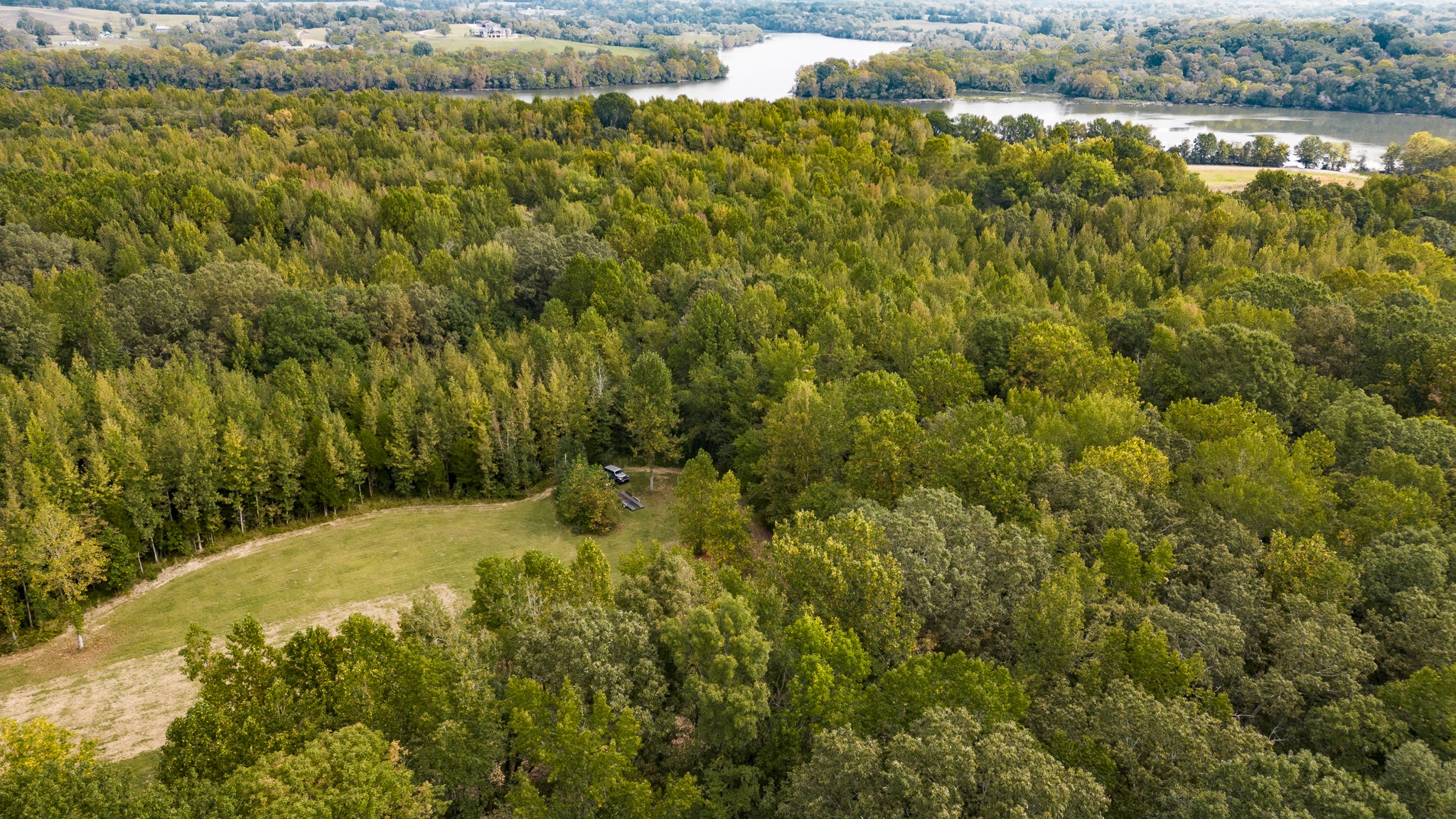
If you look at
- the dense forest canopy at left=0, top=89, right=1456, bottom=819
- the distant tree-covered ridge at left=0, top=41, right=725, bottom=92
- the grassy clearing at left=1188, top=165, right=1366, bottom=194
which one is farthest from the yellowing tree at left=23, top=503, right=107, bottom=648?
the distant tree-covered ridge at left=0, top=41, right=725, bottom=92

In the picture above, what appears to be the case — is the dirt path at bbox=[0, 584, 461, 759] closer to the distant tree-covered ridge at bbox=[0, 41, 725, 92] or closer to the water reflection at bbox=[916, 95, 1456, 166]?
the water reflection at bbox=[916, 95, 1456, 166]

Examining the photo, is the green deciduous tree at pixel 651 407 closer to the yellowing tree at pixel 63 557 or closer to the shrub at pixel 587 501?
the shrub at pixel 587 501

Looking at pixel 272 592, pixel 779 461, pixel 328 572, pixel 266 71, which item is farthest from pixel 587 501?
pixel 266 71

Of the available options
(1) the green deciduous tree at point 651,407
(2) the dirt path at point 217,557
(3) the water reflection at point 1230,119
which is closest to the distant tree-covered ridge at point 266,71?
(3) the water reflection at point 1230,119

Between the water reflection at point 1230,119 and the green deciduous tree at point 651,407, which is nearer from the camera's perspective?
the green deciduous tree at point 651,407

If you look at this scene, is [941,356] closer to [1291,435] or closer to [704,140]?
[1291,435]

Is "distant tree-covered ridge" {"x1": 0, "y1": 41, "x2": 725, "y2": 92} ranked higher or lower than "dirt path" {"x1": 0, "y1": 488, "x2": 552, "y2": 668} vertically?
higher
